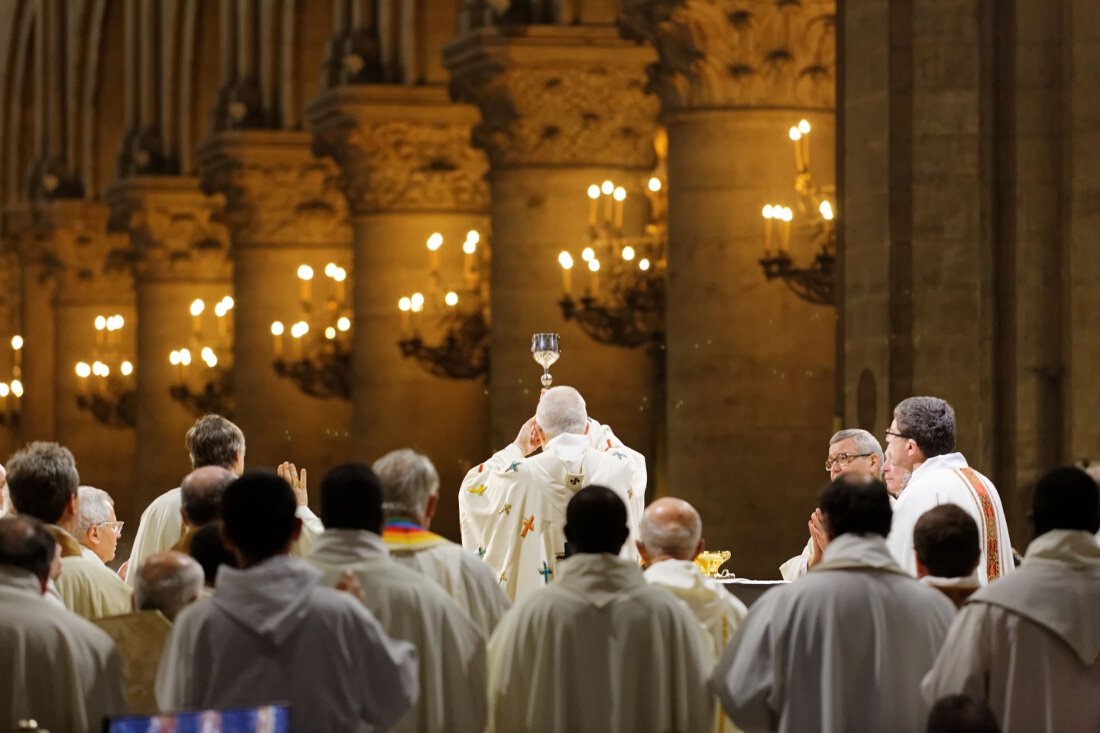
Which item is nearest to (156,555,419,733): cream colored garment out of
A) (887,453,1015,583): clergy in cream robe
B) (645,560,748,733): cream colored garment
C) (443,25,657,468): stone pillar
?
(645,560,748,733): cream colored garment

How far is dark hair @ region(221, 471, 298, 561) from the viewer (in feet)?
25.8

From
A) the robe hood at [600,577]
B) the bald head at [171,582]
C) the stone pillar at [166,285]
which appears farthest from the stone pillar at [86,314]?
the robe hood at [600,577]

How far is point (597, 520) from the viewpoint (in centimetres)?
836

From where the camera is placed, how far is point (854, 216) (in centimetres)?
1558

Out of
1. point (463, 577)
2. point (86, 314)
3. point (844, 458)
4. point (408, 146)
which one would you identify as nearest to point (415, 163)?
point (408, 146)

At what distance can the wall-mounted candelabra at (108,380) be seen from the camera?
37312 mm

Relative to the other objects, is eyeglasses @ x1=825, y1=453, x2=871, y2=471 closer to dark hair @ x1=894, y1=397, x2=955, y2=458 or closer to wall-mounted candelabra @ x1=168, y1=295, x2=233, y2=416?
dark hair @ x1=894, y1=397, x2=955, y2=458

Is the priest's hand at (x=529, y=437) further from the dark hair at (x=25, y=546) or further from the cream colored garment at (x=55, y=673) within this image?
the cream colored garment at (x=55, y=673)

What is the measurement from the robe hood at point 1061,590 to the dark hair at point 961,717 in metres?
1.43

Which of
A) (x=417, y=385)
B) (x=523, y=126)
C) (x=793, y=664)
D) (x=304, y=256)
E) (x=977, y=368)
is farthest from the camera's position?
(x=304, y=256)

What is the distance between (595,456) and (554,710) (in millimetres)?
4123

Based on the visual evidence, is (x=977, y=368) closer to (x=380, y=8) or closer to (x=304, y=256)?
(x=380, y=8)

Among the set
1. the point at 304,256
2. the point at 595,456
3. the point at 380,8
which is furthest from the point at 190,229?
the point at 595,456

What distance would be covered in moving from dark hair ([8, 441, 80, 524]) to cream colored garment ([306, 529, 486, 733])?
52.2 inches
